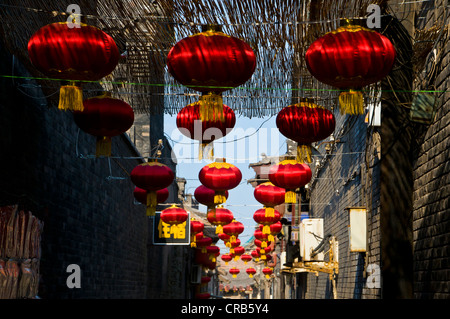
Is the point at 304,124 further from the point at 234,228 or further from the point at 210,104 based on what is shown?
the point at 234,228

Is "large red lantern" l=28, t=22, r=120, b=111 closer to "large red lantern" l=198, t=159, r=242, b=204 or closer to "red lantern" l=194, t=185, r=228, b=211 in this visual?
"large red lantern" l=198, t=159, r=242, b=204

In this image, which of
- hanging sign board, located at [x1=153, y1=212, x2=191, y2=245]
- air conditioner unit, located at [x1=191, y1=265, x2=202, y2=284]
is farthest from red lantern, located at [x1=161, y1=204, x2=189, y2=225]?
air conditioner unit, located at [x1=191, y1=265, x2=202, y2=284]

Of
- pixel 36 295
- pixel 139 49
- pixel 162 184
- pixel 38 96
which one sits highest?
pixel 139 49

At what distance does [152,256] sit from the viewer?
23547 mm

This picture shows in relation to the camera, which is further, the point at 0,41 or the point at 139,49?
the point at 139,49

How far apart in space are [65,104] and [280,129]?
275 cm

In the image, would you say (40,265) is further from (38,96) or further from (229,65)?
(229,65)

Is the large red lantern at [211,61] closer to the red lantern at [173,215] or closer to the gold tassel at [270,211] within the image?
the gold tassel at [270,211]

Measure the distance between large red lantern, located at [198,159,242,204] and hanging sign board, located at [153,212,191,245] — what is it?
21.8 feet

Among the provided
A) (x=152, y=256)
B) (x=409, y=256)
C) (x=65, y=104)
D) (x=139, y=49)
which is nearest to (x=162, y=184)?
(x=139, y=49)

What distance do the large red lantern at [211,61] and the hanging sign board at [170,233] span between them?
1175 cm

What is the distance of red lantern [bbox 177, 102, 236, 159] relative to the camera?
8113 millimetres

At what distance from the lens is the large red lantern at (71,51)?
6.26m
